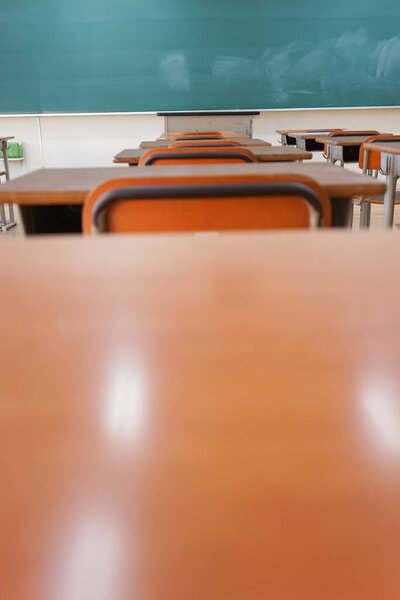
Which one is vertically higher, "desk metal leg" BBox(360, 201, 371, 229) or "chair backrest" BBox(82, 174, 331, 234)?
"chair backrest" BBox(82, 174, 331, 234)

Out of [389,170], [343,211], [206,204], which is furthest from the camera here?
[389,170]

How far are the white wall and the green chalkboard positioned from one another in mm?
172

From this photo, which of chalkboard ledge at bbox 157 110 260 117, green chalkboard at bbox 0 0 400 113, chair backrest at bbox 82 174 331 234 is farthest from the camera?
Result: chalkboard ledge at bbox 157 110 260 117

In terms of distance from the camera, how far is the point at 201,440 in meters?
0.24

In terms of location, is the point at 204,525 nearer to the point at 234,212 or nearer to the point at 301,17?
the point at 234,212

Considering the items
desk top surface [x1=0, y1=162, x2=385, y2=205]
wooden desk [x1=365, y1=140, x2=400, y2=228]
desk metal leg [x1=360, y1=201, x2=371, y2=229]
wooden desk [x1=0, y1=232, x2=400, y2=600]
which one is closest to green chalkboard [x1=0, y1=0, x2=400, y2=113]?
desk metal leg [x1=360, y1=201, x2=371, y2=229]

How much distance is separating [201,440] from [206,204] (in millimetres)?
956

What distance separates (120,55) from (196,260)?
676 centimetres

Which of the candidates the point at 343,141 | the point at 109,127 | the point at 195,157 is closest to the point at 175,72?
the point at 109,127

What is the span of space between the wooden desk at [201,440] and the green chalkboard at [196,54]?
681 cm

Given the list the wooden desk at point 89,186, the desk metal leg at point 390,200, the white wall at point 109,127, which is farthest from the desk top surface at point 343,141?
the wooden desk at point 89,186

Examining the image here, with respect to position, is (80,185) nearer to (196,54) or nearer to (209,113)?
(209,113)

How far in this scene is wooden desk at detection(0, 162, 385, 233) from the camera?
136cm

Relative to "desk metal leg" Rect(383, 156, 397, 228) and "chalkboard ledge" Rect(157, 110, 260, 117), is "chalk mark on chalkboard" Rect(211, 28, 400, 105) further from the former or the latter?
"desk metal leg" Rect(383, 156, 397, 228)
